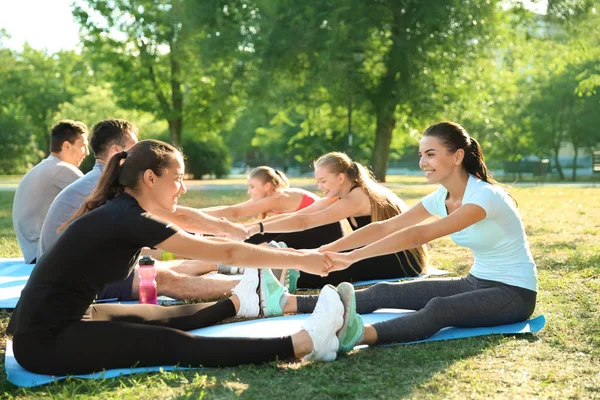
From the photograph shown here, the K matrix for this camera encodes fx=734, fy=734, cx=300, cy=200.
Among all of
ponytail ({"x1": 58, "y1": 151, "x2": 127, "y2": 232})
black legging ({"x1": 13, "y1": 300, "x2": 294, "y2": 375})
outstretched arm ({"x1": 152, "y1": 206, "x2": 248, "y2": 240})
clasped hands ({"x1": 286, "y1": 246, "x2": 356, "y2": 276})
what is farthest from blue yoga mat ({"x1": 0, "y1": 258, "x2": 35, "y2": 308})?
clasped hands ({"x1": 286, "y1": 246, "x2": 356, "y2": 276})

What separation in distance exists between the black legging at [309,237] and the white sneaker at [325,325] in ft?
10.2

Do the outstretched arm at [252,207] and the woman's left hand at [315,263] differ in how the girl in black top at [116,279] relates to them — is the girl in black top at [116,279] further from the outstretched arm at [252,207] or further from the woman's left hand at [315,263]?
the outstretched arm at [252,207]

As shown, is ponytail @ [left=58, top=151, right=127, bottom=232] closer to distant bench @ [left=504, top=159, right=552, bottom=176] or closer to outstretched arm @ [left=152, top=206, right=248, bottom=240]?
outstretched arm @ [left=152, top=206, right=248, bottom=240]

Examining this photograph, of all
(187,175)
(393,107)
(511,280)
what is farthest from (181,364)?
(187,175)

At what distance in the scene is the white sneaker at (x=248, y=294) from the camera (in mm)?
5340

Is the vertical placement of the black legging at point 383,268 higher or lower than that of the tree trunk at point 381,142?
lower

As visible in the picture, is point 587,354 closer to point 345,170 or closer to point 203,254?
point 203,254

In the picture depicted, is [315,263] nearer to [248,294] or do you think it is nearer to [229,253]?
[229,253]

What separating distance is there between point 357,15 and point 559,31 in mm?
7034

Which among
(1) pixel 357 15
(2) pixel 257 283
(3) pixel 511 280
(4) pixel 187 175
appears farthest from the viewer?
(4) pixel 187 175

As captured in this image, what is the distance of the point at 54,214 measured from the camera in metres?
6.10

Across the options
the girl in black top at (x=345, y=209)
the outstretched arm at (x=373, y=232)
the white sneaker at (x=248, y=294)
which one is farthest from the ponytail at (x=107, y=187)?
the girl in black top at (x=345, y=209)

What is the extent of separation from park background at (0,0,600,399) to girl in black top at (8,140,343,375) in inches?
5.2

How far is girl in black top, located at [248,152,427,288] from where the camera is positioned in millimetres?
6930
